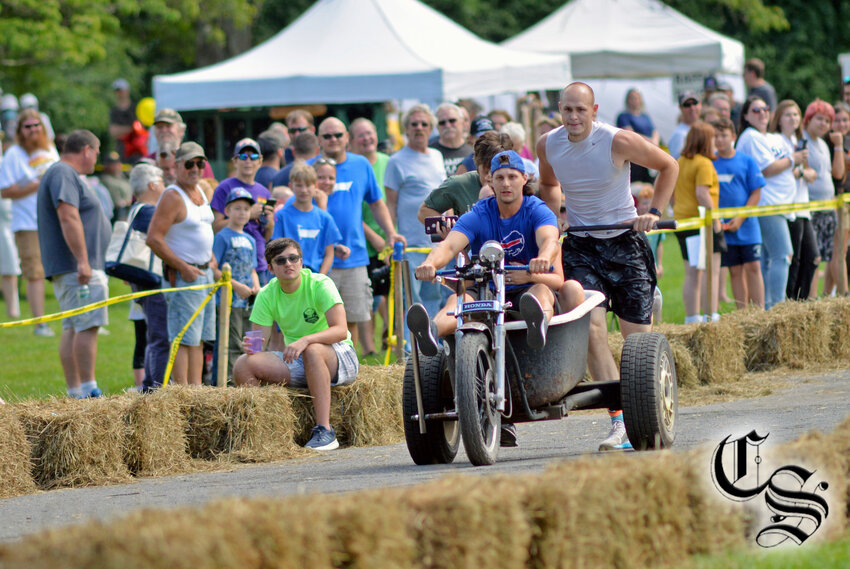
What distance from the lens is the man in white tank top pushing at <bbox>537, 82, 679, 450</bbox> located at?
25.3 feet

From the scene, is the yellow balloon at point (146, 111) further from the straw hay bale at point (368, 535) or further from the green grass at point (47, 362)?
the straw hay bale at point (368, 535)

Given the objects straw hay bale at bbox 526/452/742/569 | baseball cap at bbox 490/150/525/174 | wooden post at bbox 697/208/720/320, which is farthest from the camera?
wooden post at bbox 697/208/720/320

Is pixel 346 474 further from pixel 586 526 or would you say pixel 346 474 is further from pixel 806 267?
pixel 806 267

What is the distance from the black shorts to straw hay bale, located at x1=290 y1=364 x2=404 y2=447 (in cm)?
173

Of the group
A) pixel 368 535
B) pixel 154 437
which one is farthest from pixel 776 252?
pixel 368 535

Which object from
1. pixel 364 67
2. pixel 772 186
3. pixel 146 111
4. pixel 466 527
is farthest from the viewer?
pixel 146 111

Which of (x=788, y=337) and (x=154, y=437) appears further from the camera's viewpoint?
(x=788, y=337)

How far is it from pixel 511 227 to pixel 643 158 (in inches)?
34.1

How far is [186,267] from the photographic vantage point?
401 inches

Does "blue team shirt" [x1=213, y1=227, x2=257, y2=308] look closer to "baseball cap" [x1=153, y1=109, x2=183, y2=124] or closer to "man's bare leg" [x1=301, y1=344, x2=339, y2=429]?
"man's bare leg" [x1=301, y1=344, x2=339, y2=429]

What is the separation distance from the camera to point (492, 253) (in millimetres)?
7039

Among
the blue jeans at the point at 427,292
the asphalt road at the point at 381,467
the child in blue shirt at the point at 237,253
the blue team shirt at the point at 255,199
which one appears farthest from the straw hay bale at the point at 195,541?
the blue jeans at the point at 427,292

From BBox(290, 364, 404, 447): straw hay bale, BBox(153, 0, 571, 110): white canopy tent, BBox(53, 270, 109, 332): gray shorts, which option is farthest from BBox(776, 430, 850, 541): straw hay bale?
BBox(153, 0, 571, 110): white canopy tent

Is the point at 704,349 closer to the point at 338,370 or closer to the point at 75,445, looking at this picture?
the point at 338,370
